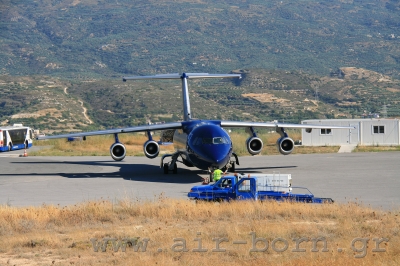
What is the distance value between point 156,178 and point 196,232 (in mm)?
16141

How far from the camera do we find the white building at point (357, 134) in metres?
57.8

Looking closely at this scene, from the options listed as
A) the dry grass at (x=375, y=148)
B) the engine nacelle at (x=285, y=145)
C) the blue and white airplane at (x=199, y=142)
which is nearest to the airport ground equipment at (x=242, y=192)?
the blue and white airplane at (x=199, y=142)

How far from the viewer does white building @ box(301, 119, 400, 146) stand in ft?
189

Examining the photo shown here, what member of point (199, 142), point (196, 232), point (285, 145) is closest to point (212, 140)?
point (199, 142)

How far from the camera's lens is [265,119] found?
350 ft

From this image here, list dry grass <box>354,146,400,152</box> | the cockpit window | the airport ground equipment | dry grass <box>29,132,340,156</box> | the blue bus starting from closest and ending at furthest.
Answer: the airport ground equipment, the cockpit window, dry grass <box>354,146,400,152</box>, dry grass <box>29,132,340,156</box>, the blue bus

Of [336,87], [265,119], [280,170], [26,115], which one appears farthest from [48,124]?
[280,170]

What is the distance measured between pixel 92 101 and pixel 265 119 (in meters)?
33.5

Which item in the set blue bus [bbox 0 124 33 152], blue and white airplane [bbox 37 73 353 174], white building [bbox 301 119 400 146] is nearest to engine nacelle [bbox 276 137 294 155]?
blue and white airplane [bbox 37 73 353 174]

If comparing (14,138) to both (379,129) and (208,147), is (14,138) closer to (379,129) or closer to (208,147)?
(379,129)

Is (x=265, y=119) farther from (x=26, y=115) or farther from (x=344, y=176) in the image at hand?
(x=344, y=176)

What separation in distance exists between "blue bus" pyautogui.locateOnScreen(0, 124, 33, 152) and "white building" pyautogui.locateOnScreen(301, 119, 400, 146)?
2377 centimetres

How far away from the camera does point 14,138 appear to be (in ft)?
210

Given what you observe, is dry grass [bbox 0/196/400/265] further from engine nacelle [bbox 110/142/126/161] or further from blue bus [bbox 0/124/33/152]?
blue bus [bbox 0/124/33/152]
